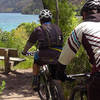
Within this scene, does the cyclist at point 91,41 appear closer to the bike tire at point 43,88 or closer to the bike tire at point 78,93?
the bike tire at point 78,93

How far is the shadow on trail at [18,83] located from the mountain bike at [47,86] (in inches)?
52.2

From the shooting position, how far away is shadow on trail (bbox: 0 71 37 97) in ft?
21.9

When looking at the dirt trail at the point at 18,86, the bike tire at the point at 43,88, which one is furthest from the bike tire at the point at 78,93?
the dirt trail at the point at 18,86

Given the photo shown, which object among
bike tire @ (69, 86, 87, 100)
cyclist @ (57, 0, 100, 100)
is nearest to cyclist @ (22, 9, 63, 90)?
bike tire @ (69, 86, 87, 100)

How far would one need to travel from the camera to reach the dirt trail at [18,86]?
246 inches

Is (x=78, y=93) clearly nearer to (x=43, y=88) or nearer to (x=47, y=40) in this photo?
(x=47, y=40)

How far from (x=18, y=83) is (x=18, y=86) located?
33 centimetres

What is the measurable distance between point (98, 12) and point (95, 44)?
351 mm

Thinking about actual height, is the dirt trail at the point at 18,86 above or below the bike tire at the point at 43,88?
below

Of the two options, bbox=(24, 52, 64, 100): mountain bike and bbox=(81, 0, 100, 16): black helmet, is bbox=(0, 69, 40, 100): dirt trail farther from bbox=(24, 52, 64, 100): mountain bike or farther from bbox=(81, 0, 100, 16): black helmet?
bbox=(81, 0, 100, 16): black helmet

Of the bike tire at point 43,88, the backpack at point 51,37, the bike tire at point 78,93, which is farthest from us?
the bike tire at point 43,88

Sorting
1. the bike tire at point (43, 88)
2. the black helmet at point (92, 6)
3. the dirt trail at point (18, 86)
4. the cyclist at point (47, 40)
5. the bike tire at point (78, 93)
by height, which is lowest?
the dirt trail at point (18, 86)

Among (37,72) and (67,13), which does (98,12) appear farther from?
(67,13)

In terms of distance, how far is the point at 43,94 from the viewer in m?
5.21
